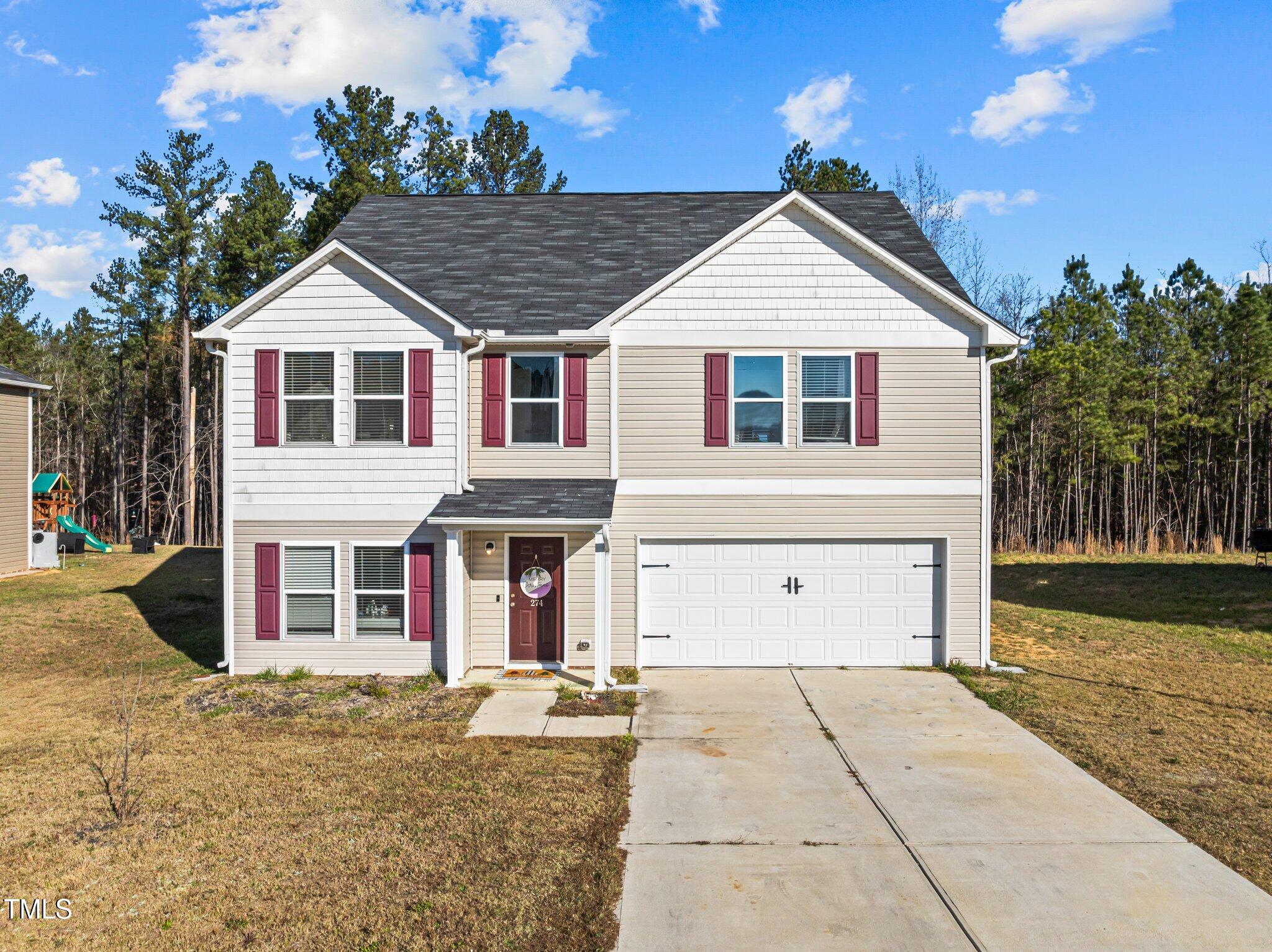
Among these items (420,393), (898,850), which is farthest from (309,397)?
(898,850)

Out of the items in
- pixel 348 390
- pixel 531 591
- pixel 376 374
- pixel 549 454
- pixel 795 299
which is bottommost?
pixel 531 591

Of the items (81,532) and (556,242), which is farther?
(81,532)

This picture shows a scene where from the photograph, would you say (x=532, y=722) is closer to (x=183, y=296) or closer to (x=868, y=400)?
(x=868, y=400)

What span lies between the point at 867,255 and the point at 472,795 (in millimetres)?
9885

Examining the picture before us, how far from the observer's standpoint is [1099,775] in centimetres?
832

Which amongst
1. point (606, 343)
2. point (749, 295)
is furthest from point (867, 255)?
point (606, 343)

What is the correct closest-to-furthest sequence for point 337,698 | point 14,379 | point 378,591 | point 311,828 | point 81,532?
point 311,828, point 337,698, point 378,591, point 14,379, point 81,532

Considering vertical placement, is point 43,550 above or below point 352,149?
below

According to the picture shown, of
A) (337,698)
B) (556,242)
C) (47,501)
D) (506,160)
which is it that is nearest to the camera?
(337,698)

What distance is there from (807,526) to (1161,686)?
546cm

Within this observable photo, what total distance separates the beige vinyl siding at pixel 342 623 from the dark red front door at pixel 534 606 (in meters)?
1.10

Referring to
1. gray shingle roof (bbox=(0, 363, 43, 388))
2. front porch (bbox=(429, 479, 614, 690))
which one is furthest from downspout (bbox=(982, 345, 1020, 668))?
gray shingle roof (bbox=(0, 363, 43, 388))

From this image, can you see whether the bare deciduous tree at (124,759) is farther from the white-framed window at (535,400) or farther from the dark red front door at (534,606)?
the white-framed window at (535,400)

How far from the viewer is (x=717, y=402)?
12.9m
